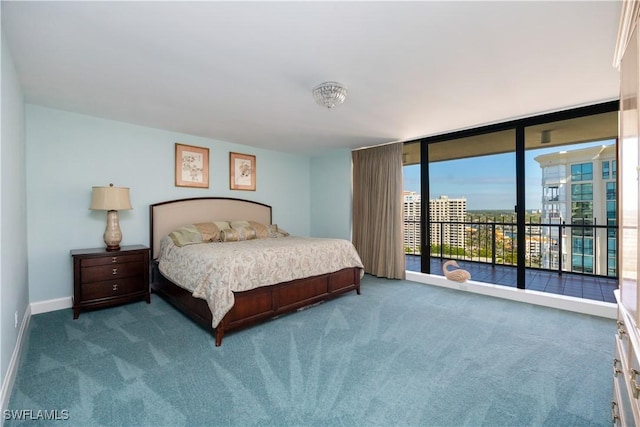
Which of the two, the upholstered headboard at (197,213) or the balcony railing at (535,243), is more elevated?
the upholstered headboard at (197,213)

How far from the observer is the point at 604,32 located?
1804mm

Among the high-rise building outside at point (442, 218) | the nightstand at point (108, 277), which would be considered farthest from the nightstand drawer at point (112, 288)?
the high-rise building outside at point (442, 218)

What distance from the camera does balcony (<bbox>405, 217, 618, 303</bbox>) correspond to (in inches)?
160

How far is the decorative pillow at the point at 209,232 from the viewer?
378 cm

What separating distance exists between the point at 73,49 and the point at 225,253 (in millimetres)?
1914

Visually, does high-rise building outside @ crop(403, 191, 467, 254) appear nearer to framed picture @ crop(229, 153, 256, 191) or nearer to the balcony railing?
the balcony railing

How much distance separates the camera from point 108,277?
124 inches

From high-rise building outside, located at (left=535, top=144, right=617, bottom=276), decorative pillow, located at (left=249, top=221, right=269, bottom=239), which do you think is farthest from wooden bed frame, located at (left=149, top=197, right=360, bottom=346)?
high-rise building outside, located at (left=535, top=144, right=617, bottom=276)

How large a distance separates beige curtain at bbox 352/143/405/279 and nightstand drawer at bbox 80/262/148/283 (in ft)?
11.0

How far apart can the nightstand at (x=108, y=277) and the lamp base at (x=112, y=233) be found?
88mm

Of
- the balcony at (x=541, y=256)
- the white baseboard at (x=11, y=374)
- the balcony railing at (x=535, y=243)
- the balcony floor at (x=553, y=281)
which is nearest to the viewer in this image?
the white baseboard at (x=11, y=374)

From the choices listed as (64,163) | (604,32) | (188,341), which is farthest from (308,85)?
(64,163)

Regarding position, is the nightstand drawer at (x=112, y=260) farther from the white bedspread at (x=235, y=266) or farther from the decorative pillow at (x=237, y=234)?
the decorative pillow at (x=237, y=234)

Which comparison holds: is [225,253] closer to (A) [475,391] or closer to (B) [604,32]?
(A) [475,391]
